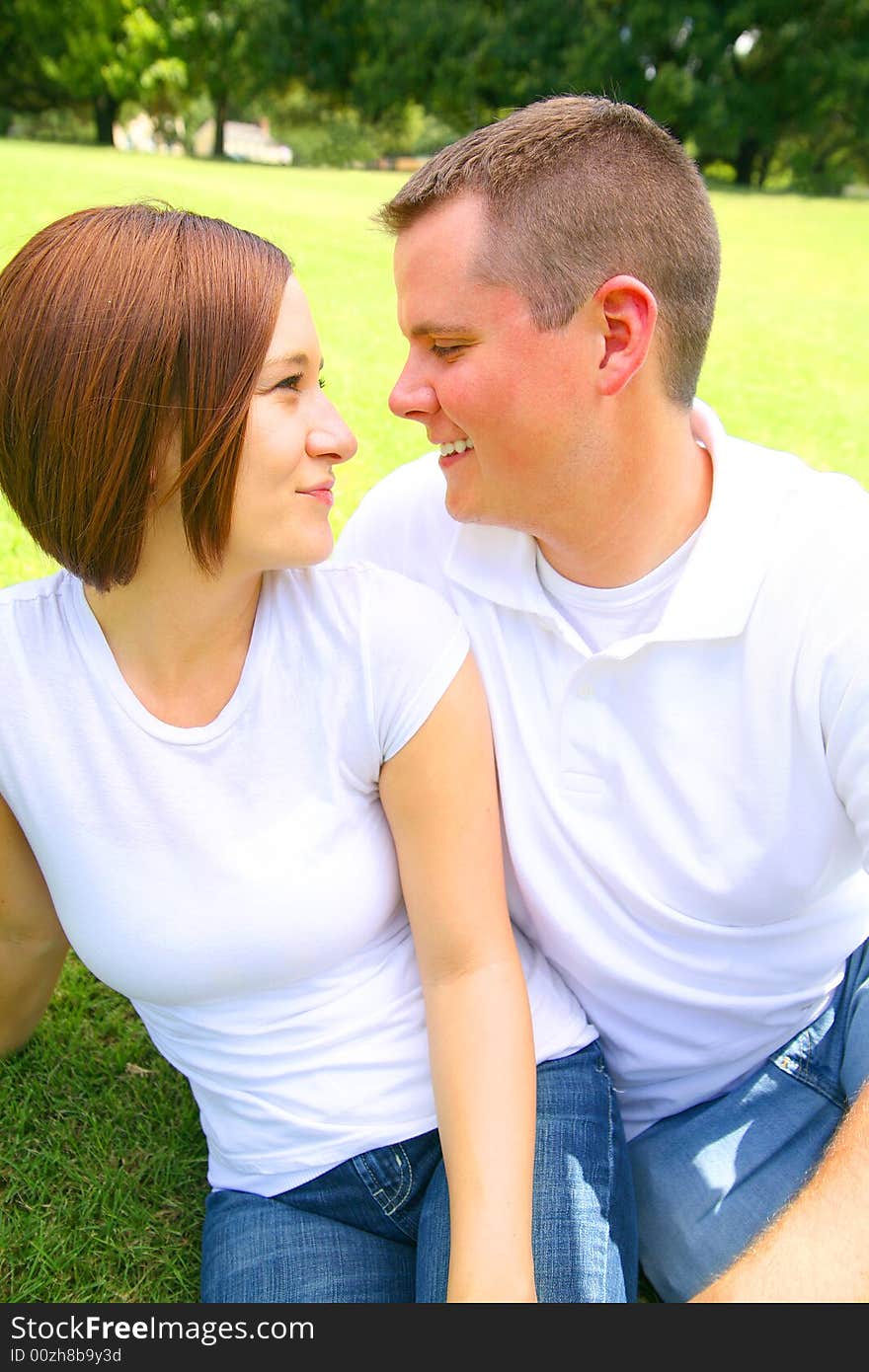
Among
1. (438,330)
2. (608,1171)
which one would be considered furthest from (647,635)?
(608,1171)

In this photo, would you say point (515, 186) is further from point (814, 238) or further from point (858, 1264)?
point (814, 238)

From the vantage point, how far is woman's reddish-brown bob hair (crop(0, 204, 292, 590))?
1.81 m

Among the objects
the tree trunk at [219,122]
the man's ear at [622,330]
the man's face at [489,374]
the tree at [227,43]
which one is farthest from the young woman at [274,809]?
the tree trunk at [219,122]

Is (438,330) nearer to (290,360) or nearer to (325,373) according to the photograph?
(290,360)

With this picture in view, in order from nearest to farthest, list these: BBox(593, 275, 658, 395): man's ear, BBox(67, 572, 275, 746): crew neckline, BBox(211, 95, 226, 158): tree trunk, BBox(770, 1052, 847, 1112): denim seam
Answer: BBox(67, 572, 275, 746): crew neckline < BBox(593, 275, 658, 395): man's ear < BBox(770, 1052, 847, 1112): denim seam < BBox(211, 95, 226, 158): tree trunk

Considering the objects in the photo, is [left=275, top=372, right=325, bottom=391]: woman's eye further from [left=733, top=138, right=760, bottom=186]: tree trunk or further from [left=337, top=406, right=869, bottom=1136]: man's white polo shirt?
[left=733, top=138, right=760, bottom=186]: tree trunk

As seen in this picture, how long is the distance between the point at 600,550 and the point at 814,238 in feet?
68.3

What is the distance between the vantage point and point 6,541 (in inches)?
210

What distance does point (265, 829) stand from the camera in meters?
2.04

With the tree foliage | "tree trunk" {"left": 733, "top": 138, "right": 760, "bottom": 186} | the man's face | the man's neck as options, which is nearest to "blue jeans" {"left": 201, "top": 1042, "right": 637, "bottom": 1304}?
the man's neck

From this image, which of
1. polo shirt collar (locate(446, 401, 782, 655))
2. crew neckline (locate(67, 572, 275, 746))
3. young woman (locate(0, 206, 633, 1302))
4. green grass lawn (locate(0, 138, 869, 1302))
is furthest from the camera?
green grass lawn (locate(0, 138, 869, 1302))

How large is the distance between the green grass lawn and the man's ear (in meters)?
0.69

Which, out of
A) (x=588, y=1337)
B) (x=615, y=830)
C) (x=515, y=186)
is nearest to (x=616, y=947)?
(x=615, y=830)

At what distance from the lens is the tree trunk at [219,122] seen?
39469 mm
